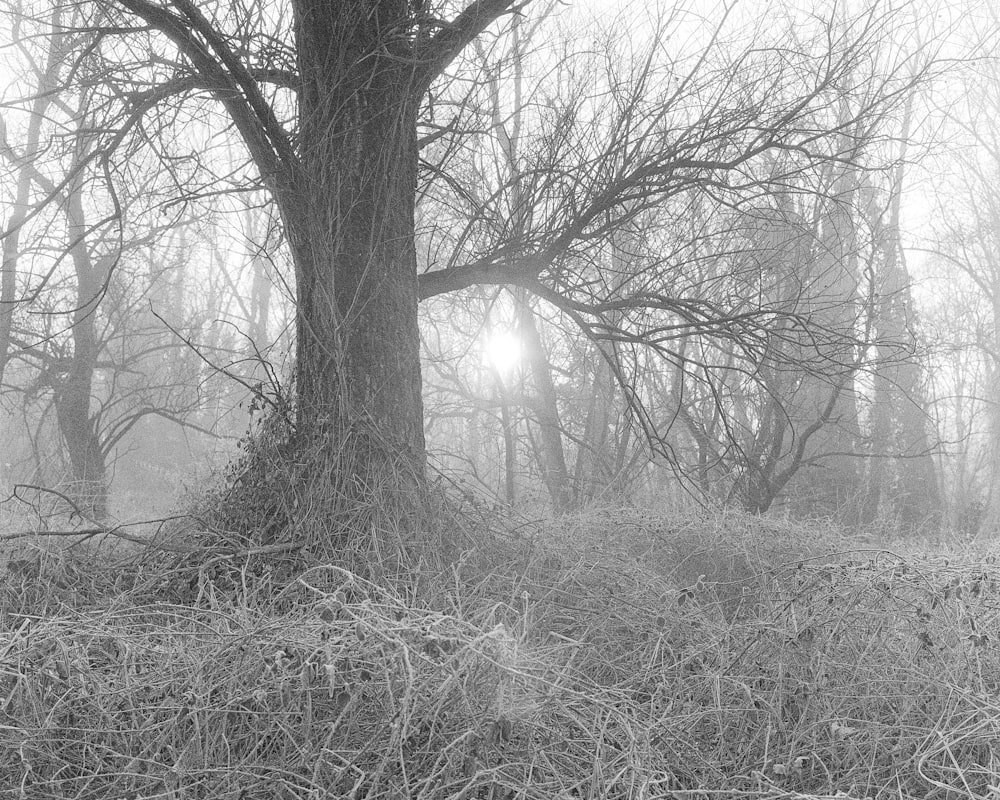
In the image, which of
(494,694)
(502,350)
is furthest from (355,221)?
(502,350)

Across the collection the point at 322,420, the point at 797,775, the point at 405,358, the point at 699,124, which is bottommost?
the point at 797,775

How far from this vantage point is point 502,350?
13.8m

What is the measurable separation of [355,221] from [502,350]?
8.48 m

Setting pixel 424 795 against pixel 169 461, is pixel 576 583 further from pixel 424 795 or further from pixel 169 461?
pixel 169 461

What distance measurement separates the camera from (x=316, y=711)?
10.7ft

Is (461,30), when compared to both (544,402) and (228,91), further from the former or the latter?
(544,402)

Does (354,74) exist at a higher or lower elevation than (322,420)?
higher

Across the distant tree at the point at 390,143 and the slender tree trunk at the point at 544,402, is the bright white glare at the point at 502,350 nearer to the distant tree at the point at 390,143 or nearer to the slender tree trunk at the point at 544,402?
the slender tree trunk at the point at 544,402

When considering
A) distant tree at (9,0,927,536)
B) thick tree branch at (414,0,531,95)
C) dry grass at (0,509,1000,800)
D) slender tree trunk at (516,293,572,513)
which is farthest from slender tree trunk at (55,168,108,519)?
thick tree branch at (414,0,531,95)

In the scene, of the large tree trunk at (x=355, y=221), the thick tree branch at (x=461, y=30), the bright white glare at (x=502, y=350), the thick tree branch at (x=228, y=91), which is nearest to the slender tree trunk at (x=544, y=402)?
the bright white glare at (x=502, y=350)

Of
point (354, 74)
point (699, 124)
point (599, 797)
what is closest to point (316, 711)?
point (599, 797)

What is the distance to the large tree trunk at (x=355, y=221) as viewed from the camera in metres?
5.16

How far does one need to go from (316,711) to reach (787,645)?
194cm

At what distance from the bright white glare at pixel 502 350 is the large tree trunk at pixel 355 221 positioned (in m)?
7.86
